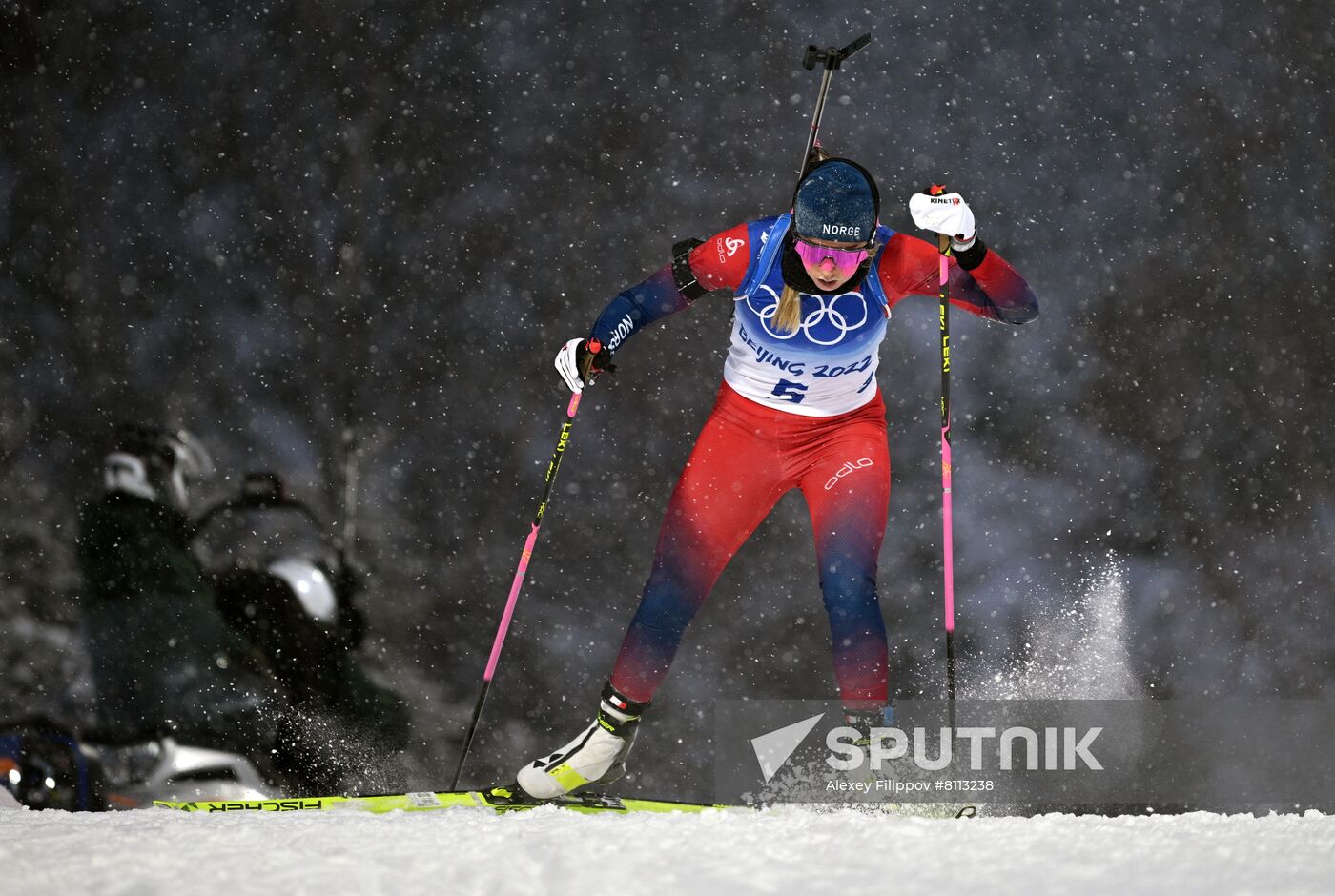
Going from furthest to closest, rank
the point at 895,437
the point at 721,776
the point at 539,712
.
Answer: the point at 539,712
the point at 895,437
the point at 721,776

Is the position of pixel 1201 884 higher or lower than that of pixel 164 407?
lower

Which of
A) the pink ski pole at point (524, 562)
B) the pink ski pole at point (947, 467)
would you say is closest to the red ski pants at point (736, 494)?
the pink ski pole at point (947, 467)

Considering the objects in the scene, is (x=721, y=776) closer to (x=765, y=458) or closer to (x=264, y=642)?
(x=765, y=458)

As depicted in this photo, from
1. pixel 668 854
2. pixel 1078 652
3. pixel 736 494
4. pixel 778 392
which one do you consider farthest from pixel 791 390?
pixel 1078 652

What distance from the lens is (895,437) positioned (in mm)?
7000

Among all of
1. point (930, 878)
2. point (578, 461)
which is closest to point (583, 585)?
point (578, 461)

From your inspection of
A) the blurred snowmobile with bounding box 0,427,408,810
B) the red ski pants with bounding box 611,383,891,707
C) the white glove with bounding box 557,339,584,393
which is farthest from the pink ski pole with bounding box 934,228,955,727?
the blurred snowmobile with bounding box 0,427,408,810

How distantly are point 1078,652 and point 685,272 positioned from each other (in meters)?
4.27

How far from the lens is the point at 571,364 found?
415cm

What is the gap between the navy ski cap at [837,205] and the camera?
3.86m

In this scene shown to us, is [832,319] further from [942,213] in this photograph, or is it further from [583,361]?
[583,361]

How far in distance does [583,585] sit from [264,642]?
231 centimetres

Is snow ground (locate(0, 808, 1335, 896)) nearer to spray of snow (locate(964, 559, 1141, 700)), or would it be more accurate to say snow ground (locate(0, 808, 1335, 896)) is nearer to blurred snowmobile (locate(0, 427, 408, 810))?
spray of snow (locate(964, 559, 1141, 700))

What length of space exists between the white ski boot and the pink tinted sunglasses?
176 centimetres
